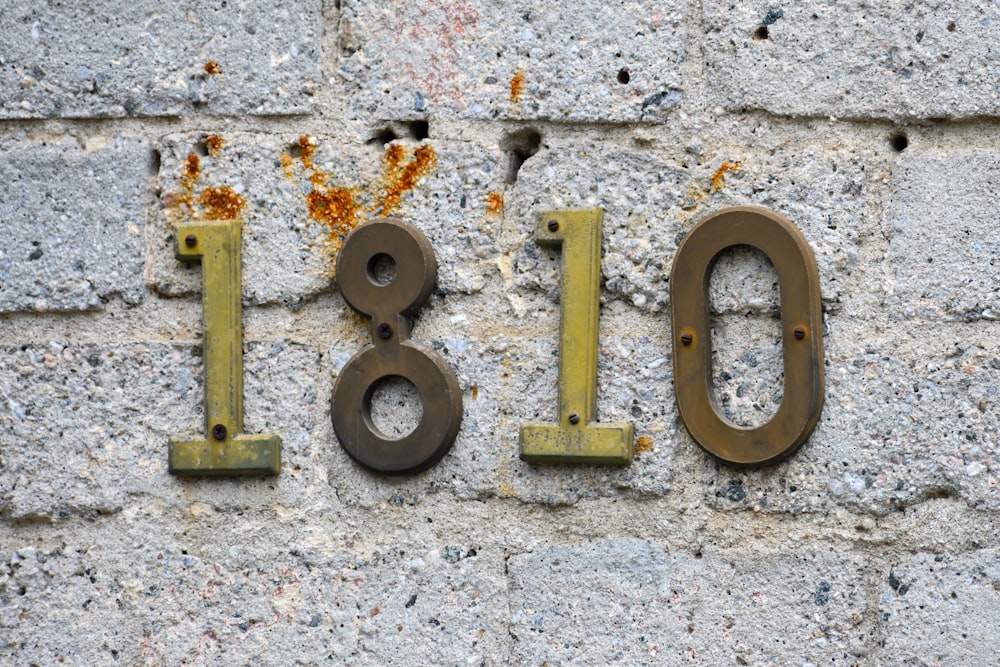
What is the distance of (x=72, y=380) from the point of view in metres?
1.64

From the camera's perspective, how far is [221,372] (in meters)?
1.59

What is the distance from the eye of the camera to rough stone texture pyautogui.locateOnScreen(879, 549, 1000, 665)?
1391mm

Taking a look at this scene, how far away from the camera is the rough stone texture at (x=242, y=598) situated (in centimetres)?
153

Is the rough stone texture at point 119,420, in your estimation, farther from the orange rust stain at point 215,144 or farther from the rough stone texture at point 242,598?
the orange rust stain at point 215,144

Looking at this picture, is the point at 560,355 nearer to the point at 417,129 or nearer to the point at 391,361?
the point at 391,361

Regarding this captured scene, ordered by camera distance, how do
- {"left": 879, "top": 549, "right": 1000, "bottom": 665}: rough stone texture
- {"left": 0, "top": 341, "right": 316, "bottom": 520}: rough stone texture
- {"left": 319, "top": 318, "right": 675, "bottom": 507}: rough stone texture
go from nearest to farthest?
{"left": 879, "top": 549, "right": 1000, "bottom": 665}: rough stone texture, {"left": 319, "top": 318, "right": 675, "bottom": 507}: rough stone texture, {"left": 0, "top": 341, "right": 316, "bottom": 520}: rough stone texture

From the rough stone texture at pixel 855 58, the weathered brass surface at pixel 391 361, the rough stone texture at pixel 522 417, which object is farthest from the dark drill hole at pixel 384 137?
the rough stone texture at pixel 855 58

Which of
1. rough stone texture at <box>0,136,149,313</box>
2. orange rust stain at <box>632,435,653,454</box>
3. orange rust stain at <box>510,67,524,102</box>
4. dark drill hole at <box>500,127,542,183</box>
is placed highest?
orange rust stain at <box>510,67,524,102</box>

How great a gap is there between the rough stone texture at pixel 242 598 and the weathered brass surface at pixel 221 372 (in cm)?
8

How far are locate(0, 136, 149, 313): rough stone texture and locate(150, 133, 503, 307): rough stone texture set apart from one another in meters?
0.04

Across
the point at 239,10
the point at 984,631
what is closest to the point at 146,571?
the point at 239,10

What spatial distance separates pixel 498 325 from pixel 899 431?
0.52 meters

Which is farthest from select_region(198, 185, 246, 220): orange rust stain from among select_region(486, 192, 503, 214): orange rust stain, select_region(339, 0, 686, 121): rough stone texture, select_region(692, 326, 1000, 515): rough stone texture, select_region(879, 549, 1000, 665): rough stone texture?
select_region(879, 549, 1000, 665): rough stone texture

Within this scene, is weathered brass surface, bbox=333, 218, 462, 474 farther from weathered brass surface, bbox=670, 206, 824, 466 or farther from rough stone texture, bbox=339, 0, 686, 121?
weathered brass surface, bbox=670, 206, 824, 466
